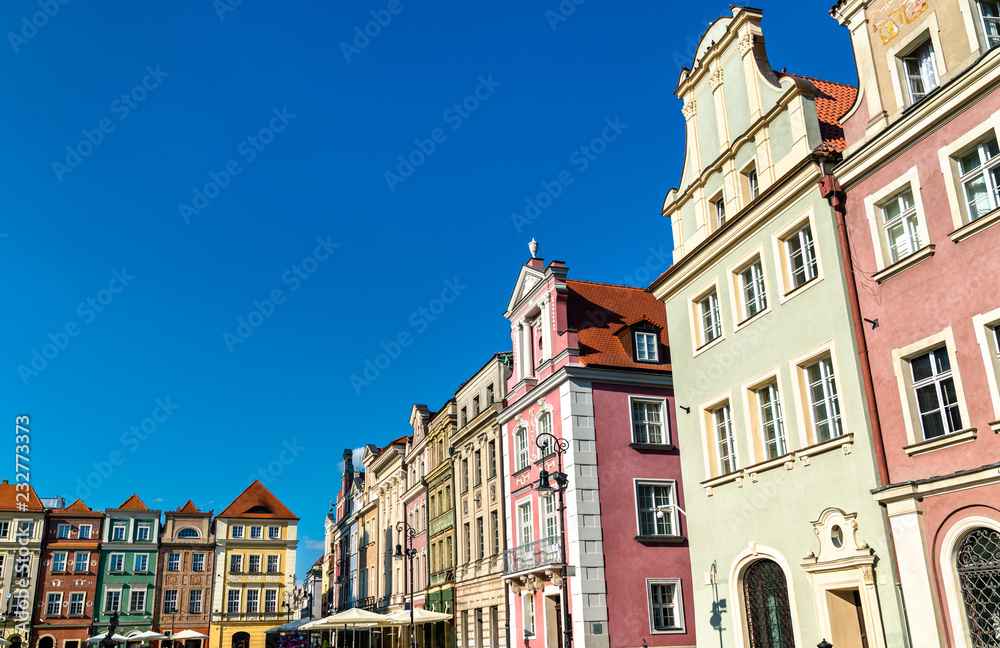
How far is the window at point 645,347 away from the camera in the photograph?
3297cm

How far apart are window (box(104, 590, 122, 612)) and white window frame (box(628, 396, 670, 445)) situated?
61.6 metres

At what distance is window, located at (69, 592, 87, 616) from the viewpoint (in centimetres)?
7319

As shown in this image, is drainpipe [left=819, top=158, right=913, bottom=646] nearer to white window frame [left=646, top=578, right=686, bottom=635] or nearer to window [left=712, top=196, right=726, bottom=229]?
window [left=712, top=196, right=726, bottom=229]

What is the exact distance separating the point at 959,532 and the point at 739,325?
7915 mm

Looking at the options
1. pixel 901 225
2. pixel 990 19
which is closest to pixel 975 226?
pixel 901 225

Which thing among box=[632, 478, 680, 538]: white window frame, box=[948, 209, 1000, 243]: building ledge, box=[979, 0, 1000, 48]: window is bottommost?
box=[632, 478, 680, 538]: white window frame

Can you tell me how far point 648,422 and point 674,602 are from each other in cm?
662

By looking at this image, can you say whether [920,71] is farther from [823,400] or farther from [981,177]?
[823,400]

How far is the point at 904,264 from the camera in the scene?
15992mm

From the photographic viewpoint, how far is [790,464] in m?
18.5

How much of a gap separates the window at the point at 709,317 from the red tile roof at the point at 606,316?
8.26 meters

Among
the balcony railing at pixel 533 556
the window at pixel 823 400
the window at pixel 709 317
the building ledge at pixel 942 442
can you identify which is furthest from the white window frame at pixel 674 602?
the building ledge at pixel 942 442

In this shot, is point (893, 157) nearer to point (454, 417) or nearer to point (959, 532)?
point (959, 532)

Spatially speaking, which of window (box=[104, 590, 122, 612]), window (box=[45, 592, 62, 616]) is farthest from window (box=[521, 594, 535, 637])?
window (box=[45, 592, 62, 616])
